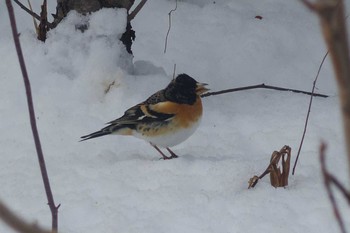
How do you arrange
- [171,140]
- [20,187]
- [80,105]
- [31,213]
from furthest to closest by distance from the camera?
[80,105], [171,140], [20,187], [31,213]

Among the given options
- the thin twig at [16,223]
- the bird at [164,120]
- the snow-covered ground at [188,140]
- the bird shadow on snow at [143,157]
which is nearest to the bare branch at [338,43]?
the thin twig at [16,223]

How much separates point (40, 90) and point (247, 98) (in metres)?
1.39

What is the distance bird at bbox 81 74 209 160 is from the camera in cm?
373

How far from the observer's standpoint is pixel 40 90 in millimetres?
4434

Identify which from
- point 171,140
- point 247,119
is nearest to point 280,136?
point 247,119

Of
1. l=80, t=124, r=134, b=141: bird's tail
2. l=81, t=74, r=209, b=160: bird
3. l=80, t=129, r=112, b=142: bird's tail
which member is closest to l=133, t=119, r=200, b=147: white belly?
l=81, t=74, r=209, b=160: bird

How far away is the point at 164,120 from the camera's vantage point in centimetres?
377

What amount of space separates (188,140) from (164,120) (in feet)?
1.30

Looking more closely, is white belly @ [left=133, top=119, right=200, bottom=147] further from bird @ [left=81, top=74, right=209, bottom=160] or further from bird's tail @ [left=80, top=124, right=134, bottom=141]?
bird's tail @ [left=80, top=124, right=134, bottom=141]

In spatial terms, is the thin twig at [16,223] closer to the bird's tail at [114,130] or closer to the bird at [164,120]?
the bird at [164,120]

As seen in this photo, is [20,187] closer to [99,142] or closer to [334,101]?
[99,142]

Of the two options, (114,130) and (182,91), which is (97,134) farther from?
(182,91)

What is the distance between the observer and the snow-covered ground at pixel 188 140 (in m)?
2.92

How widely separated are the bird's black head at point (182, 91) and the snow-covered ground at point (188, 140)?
30cm
